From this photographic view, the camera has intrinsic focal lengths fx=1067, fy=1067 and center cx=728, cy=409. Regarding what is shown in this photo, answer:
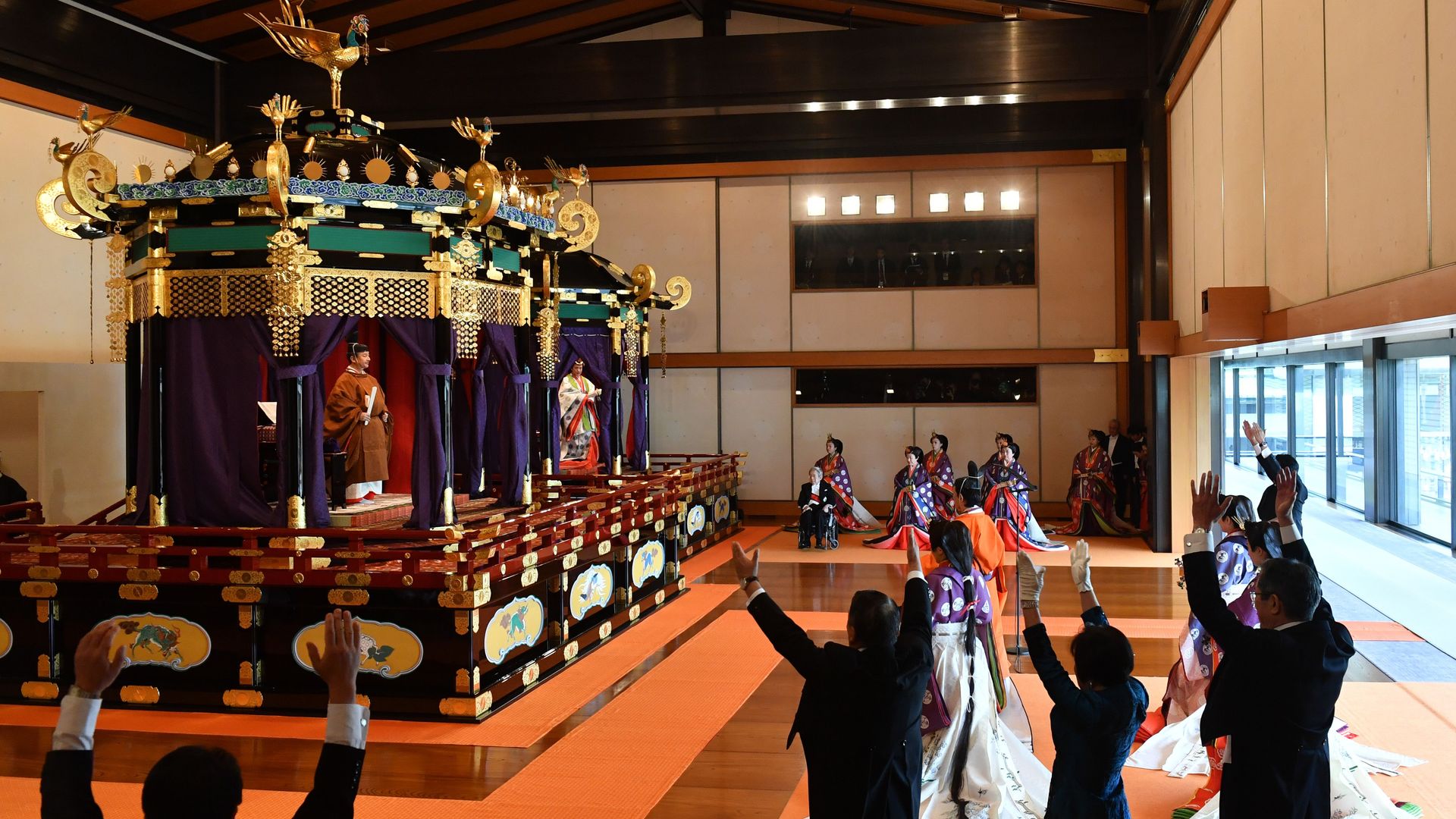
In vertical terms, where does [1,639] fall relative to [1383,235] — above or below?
below

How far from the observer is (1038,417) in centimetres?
1354

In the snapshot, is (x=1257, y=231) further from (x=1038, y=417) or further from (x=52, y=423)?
(x=52, y=423)

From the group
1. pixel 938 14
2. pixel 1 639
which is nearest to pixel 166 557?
pixel 1 639

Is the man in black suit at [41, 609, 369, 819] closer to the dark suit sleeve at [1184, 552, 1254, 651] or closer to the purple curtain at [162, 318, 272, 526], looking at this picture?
the dark suit sleeve at [1184, 552, 1254, 651]

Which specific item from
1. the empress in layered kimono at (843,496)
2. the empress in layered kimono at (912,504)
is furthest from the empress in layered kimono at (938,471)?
the empress in layered kimono at (843,496)

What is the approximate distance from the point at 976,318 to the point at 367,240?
9.22m

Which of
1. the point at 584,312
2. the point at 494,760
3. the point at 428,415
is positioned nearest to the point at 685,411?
the point at 584,312

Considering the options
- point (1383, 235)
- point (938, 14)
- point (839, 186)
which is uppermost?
point (938, 14)

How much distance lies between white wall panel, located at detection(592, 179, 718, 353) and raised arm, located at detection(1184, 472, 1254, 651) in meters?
11.6

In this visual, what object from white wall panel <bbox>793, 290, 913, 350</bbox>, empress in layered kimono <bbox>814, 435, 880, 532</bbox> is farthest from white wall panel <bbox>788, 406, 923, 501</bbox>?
empress in layered kimono <bbox>814, 435, 880, 532</bbox>

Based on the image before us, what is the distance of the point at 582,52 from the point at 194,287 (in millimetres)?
6242

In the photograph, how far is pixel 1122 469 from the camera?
12.2 metres

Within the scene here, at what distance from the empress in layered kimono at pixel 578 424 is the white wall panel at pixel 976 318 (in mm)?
4546

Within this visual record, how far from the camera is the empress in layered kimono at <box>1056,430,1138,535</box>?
1209cm
